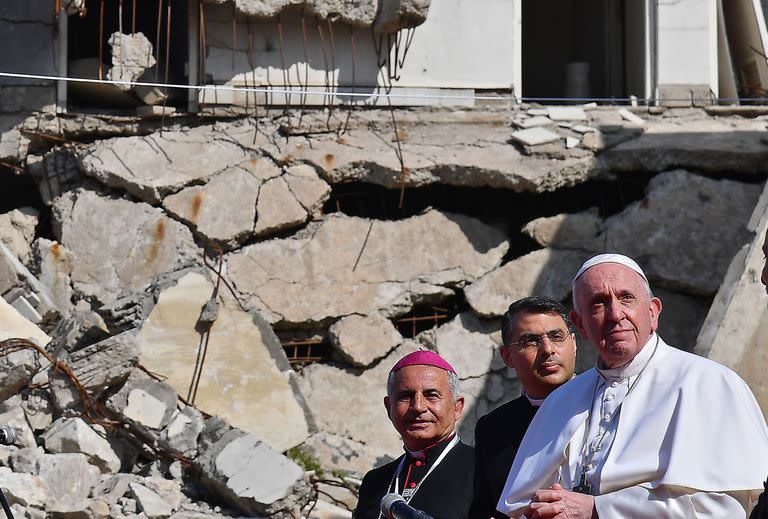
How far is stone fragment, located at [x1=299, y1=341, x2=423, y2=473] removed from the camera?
753cm

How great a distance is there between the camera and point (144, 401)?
6.80 m

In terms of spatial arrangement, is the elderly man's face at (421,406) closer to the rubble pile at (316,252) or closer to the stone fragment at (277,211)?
the rubble pile at (316,252)

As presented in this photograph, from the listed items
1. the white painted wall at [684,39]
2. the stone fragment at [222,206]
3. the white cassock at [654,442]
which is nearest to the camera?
the white cassock at [654,442]

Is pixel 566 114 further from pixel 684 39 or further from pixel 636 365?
pixel 636 365

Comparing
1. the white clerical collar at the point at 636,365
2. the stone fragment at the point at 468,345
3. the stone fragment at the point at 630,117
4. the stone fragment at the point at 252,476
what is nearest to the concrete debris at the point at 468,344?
the stone fragment at the point at 468,345

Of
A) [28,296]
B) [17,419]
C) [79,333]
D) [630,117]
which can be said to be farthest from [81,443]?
[630,117]

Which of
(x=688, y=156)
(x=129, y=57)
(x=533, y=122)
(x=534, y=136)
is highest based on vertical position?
(x=129, y=57)

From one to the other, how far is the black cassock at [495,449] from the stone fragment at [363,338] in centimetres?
333

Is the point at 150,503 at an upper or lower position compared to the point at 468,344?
lower

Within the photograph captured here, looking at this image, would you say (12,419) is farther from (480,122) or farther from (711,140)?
(711,140)

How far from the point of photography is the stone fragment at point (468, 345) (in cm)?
773

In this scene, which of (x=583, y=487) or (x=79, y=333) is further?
(x=79, y=333)

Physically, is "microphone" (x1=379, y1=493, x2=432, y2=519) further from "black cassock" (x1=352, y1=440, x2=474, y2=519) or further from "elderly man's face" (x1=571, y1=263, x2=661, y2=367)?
"black cassock" (x1=352, y1=440, x2=474, y2=519)

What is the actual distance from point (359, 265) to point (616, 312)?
4654mm
